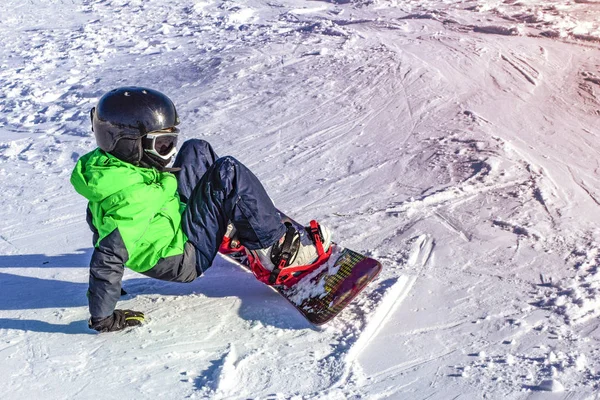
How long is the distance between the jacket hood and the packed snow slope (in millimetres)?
730

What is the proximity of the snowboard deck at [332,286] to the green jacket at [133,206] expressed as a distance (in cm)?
65

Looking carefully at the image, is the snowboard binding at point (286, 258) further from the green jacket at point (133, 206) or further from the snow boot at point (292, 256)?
the green jacket at point (133, 206)

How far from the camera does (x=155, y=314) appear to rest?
3465 mm

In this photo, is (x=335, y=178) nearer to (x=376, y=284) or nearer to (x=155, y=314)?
(x=376, y=284)

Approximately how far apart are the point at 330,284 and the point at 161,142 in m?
1.12

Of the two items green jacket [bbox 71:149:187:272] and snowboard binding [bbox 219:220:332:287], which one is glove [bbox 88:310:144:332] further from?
snowboard binding [bbox 219:220:332:287]

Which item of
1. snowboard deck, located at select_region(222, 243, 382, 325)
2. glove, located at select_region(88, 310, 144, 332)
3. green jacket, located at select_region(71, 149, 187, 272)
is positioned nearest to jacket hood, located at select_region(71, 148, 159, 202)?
green jacket, located at select_region(71, 149, 187, 272)

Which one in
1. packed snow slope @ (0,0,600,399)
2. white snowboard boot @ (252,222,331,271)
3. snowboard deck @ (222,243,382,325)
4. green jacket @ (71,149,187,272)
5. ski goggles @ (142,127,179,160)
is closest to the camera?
packed snow slope @ (0,0,600,399)

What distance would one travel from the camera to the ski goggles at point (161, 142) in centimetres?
315

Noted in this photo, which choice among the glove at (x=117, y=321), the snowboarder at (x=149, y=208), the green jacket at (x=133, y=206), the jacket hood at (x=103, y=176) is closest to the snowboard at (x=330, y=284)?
the snowboarder at (x=149, y=208)

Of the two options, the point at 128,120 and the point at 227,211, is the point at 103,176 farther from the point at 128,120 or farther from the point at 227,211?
the point at 227,211

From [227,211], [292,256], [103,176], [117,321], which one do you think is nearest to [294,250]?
[292,256]

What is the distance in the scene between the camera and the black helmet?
3096 millimetres

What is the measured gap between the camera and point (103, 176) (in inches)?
119
